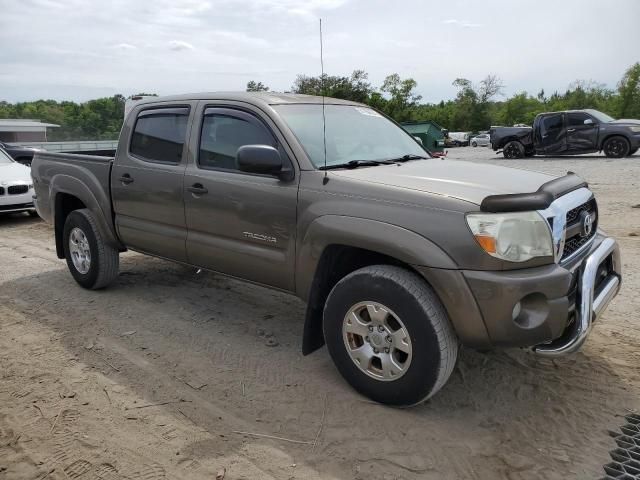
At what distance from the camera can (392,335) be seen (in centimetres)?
292

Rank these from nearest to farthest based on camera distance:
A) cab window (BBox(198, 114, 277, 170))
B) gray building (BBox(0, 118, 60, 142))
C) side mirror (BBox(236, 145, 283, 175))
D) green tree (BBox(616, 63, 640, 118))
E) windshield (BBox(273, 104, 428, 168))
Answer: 1. side mirror (BBox(236, 145, 283, 175))
2. windshield (BBox(273, 104, 428, 168))
3. cab window (BBox(198, 114, 277, 170))
4. gray building (BBox(0, 118, 60, 142))
5. green tree (BBox(616, 63, 640, 118))

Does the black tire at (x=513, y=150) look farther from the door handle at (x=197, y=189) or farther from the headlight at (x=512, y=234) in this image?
the headlight at (x=512, y=234)

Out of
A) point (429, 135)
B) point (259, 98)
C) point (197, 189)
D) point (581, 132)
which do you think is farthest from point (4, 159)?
point (581, 132)

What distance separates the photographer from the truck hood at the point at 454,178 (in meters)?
2.85

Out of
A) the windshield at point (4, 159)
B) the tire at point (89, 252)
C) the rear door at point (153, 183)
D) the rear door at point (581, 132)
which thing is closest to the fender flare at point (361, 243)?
the rear door at point (153, 183)

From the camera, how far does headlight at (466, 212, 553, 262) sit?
103 inches

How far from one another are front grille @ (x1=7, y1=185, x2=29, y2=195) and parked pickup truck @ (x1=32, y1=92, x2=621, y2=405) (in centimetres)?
561

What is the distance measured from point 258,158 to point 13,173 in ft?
26.7

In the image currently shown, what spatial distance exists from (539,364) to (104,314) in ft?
11.6

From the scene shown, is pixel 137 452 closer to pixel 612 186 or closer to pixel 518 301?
pixel 518 301

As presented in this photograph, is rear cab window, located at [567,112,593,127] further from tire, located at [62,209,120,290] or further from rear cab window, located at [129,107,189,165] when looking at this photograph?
tire, located at [62,209,120,290]

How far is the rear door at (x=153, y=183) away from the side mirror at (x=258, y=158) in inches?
39.5

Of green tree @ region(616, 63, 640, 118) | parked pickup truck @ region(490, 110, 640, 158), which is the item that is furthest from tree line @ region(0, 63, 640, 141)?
parked pickup truck @ region(490, 110, 640, 158)

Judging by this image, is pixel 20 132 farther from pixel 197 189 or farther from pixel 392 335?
pixel 392 335
